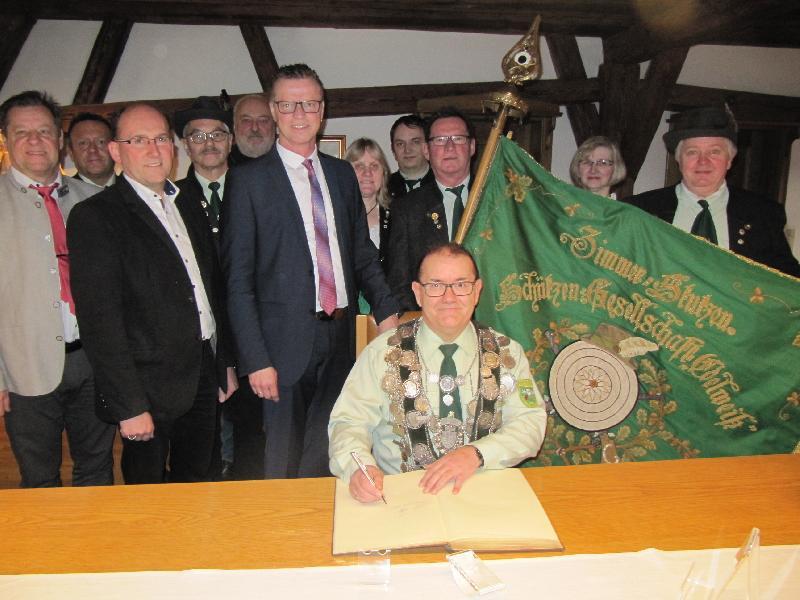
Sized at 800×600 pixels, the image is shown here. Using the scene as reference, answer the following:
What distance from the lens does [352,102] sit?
21.0 feet

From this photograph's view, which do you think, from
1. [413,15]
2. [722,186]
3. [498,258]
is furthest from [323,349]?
[413,15]

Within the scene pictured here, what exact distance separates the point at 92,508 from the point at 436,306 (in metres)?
1.03

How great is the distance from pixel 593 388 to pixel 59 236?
7.31 ft

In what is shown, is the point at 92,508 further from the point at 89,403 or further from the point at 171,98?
the point at 171,98

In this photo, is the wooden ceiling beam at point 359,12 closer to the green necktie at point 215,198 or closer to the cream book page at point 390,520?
the green necktie at point 215,198

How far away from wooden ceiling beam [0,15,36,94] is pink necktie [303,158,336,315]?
16.3ft

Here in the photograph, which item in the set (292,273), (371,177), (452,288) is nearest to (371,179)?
(371,177)

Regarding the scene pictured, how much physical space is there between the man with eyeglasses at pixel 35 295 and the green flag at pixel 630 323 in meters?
1.68

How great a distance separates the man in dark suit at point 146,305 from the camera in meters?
2.06

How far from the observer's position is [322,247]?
2.49 meters

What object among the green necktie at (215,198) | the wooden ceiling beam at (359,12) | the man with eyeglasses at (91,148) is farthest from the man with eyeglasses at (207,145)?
the wooden ceiling beam at (359,12)

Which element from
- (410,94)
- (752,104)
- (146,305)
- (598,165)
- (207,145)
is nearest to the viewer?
(146,305)

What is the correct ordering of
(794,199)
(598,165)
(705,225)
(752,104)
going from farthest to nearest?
(794,199) < (752,104) < (598,165) < (705,225)

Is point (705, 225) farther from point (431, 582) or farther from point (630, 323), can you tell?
point (431, 582)
